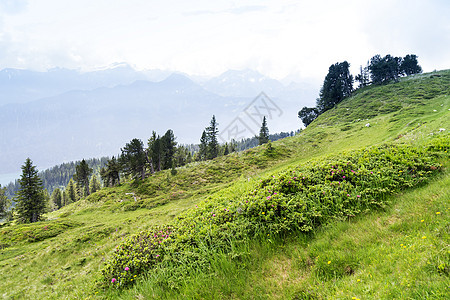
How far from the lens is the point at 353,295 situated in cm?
293

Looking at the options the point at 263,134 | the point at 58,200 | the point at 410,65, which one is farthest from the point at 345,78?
the point at 58,200

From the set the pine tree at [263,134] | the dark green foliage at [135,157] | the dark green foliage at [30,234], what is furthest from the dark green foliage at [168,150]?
the dark green foliage at [30,234]

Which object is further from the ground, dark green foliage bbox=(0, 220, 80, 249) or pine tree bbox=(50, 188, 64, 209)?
dark green foliage bbox=(0, 220, 80, 249)

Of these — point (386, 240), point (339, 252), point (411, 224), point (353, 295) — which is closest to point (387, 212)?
point (411, 224)

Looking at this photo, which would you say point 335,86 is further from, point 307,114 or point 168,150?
point 168,150

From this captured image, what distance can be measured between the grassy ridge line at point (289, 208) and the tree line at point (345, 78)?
87.8m

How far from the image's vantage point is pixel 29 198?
3828 cm

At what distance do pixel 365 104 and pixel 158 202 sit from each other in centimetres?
6648

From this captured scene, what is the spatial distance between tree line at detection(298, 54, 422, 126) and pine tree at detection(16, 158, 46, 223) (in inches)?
3576

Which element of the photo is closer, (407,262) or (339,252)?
(407,262)

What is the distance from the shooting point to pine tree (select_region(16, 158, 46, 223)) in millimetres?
37469

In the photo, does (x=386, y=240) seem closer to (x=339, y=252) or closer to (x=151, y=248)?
(x=339, y=252)

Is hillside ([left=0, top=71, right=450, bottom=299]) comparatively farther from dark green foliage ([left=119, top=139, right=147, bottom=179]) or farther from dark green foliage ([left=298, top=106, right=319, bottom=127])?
dark green foliage ([left=298, top=106, right=319, bottom=127])

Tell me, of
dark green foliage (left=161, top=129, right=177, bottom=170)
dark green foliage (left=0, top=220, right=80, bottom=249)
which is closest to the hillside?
dark green foliage (left=0, top=220, right=80, bottom=249)
